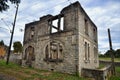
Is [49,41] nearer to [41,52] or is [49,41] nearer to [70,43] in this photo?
[41,52]

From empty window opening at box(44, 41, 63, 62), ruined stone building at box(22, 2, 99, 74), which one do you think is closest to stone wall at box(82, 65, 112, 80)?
ruined stone building at box(22, 2, 99, 74)

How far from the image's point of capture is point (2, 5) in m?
11.1

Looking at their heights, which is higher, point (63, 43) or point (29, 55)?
point (63, 43)

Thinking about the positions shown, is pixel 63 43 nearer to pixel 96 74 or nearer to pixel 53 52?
pixel 53 52

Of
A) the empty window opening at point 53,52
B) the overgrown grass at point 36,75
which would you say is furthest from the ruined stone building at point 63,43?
the overgrown grass at point 36,75

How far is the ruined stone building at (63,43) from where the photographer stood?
13469 millimetres

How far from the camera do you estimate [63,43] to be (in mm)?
14523

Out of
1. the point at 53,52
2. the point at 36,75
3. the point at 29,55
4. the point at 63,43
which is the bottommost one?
the point at 36,75

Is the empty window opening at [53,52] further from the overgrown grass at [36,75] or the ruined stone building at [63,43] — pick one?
the overgrown grass at [36,75]

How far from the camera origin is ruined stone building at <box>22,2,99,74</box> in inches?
530

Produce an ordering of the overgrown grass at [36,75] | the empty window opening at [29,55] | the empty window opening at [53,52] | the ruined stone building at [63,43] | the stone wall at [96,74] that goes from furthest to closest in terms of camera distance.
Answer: the empty window opening at [29,55] < the empty window opening at [53,52] < the ruined stone building at [63,43] < the stone wall at [96,74] < the overgrown grass at [36,75]

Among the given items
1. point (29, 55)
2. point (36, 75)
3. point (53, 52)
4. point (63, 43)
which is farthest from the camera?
point (29, 55)

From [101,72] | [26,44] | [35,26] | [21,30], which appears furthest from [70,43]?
[21,30]

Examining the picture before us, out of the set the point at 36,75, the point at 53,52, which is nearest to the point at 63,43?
the point at 53,52
